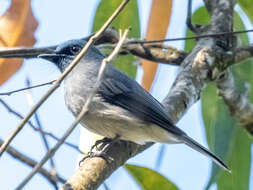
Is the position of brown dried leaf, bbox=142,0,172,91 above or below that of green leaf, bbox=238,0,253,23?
below

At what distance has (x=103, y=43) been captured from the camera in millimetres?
4348

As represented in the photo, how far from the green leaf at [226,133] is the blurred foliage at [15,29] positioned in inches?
61.6

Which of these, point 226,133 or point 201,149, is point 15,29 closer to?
point 201,149

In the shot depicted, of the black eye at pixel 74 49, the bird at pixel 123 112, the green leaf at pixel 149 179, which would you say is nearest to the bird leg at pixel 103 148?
the bird at pixel 123 112

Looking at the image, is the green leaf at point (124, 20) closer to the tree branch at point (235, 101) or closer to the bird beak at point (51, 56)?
the bird beak at point (51, 56)

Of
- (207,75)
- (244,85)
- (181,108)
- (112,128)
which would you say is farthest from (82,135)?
(244,85)

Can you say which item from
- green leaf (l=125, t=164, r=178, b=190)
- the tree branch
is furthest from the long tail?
the tree branch

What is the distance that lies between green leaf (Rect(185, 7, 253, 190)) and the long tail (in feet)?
0.55

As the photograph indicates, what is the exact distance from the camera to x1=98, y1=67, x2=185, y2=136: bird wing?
3451 millimetres

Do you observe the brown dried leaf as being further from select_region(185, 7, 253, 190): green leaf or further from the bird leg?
select_region(185, 7, 253, 190): green leaf

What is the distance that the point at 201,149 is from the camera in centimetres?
339

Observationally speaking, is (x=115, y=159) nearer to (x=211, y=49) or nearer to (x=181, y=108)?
(x=181, y=108)

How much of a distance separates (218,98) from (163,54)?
24.9 inches

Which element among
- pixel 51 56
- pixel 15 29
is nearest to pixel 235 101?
pixel 51 56
